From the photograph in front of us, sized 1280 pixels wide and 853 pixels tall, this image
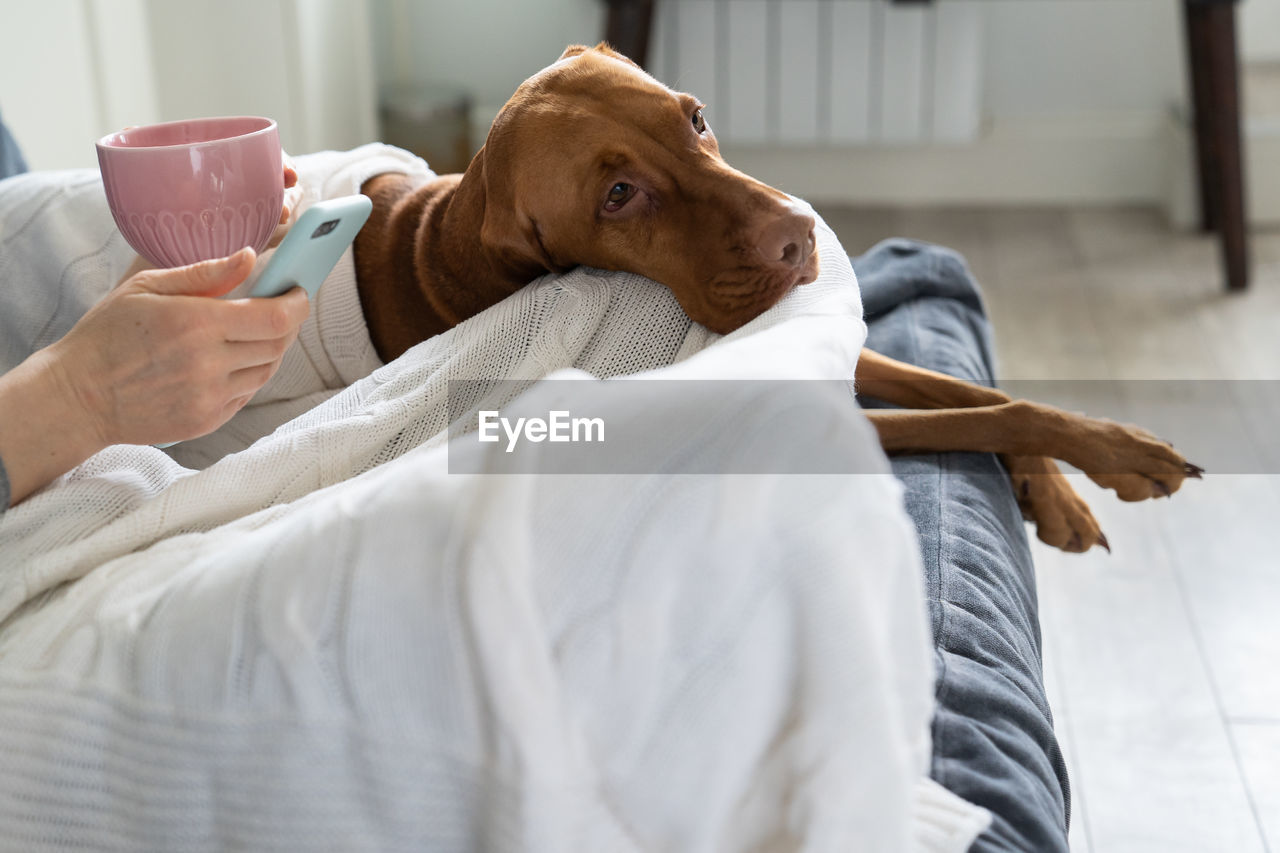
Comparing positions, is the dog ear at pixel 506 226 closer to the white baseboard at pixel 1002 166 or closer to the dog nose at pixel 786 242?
the dog nose at pixel 786 242

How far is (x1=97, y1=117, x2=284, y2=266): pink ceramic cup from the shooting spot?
32.7 inches

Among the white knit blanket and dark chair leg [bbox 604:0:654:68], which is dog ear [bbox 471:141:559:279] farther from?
dark chair leg [bbox 604:0:654:68]

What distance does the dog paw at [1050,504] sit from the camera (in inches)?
49.7

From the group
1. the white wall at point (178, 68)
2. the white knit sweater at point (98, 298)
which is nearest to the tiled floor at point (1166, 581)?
the white knit sweater at point (98, 298)

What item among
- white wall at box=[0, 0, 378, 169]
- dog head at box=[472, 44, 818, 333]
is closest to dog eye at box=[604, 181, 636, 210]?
dog head at box=[472, 44, 818, 333]

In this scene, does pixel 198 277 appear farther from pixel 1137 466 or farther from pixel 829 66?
Answer: pixel 829 66

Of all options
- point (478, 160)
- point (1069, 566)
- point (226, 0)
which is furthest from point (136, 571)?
point (226, 0)

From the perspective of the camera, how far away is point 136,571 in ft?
2.54

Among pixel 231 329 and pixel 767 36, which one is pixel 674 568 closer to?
pixel 231 329

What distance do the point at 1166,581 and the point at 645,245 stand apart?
4.07 ft

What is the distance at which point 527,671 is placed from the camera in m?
0.60

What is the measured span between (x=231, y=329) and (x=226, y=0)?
8.02 feet

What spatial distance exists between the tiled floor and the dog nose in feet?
A: 2.81

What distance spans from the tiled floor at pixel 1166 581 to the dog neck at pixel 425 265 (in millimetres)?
941
